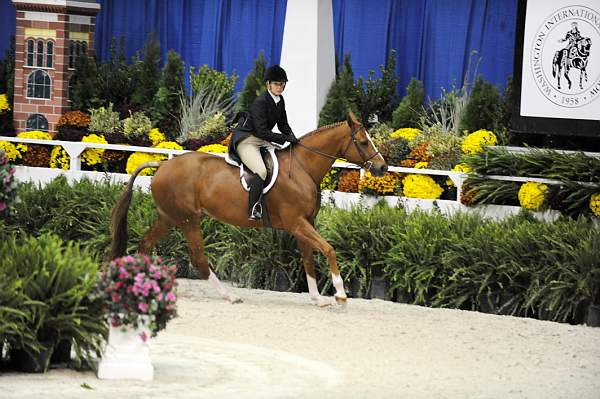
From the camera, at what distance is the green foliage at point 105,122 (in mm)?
19812

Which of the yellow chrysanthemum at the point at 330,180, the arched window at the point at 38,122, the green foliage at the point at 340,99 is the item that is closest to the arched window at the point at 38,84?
the arched window at the point at 38,122

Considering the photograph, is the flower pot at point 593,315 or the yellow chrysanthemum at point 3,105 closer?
the flower pot at point 593,315

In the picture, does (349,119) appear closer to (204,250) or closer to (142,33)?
(204,250)

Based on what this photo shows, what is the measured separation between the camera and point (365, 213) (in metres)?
14.7

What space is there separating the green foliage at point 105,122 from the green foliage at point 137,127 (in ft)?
0.84

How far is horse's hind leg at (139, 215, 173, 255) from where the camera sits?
1426 centimetres

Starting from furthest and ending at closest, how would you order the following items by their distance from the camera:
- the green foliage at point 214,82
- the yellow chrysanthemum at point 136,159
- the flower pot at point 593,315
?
1. the green foliage at point 214,82
2. the yellow chrysanthemum at point 136,159
3. the flower pot at point 593,315

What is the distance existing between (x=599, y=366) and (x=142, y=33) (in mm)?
12952

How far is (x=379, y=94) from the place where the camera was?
63.4 ft

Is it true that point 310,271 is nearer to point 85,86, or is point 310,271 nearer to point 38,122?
point 38,122

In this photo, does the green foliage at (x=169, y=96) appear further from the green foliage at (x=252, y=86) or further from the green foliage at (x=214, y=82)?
the green foliage at (x=252, y=86)

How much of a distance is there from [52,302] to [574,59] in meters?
9.03

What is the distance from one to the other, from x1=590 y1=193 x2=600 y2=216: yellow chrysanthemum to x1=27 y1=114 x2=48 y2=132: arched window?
31.9ft

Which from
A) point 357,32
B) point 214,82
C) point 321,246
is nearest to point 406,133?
point 357,32
